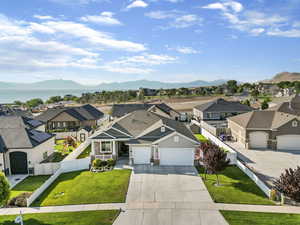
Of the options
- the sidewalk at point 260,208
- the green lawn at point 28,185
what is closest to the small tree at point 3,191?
the green lawn at point 28,185

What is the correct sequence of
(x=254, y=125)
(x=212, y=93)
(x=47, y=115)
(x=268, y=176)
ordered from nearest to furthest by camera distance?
(x=268, y=176) < (x=254, y=125) < (x=47, y=115) < (x=212, y=93)

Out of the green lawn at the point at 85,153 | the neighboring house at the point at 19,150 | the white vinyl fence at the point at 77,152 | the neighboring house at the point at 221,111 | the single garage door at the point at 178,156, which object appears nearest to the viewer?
the neighboring house at the point at 19,150

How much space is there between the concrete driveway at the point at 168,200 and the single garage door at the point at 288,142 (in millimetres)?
13572

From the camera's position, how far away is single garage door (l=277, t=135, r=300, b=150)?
2595 cm

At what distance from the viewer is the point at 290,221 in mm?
11891

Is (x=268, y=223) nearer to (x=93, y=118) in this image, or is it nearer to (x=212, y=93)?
Answer: (x=93, y=118)

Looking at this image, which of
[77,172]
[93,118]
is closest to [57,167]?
[77,172]

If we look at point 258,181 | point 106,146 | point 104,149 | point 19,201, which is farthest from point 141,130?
point 19,201

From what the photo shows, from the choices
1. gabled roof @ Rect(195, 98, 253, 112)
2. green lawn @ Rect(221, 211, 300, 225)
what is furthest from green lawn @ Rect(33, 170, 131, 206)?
gabled roof @ Rect(195, 98, 253, 112)

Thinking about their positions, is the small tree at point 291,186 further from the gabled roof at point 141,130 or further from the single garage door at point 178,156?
the gabled roof at point 141,130

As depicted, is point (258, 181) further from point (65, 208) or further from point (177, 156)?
point (65, 208)

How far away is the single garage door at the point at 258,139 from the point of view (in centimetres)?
2690

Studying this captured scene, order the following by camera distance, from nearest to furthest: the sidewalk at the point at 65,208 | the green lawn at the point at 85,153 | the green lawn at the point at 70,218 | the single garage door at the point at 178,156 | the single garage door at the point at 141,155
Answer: the green lawn at the point at 70,218, the sidewalk at the point at 65,208, the single garage door at the point at 178,156, the single garage door at the point at 141,155, the green lawn at the point at 85,153

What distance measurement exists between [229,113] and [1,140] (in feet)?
123
